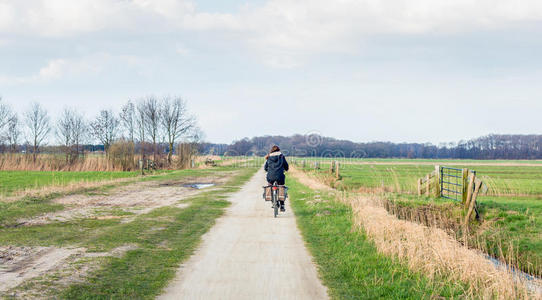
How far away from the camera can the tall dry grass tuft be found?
627cm

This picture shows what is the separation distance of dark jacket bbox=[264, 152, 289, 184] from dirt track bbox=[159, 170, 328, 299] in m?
2.25

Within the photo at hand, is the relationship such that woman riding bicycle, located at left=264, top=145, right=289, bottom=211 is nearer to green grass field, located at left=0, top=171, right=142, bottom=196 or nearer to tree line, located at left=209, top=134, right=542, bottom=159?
green grass field, located at left=0, top=171, right=142, bottom=196

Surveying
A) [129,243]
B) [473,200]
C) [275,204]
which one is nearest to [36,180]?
[275,204]

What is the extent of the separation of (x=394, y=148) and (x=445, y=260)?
594 feet

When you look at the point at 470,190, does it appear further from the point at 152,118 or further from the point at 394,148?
the point at 394,148

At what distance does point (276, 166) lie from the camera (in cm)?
1372

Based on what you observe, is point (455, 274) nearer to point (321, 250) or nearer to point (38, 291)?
point (321, 250)

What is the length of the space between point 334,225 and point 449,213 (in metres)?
9.01

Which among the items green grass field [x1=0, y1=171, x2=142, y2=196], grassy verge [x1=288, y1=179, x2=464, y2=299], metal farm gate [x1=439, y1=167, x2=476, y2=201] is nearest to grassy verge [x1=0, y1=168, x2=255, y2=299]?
grassy verge [x1=288, y1=179, x2=464, y2=299]

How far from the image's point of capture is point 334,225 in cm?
1201

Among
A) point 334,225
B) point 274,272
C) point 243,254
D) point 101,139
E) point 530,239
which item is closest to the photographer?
point 274,272

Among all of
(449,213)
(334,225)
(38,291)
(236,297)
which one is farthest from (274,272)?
(449,213)

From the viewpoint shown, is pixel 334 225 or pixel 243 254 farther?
pixel 334 225

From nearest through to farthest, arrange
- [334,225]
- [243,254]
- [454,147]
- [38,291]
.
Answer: [38,291]
[243,254]
[334,225]
[454,147]
